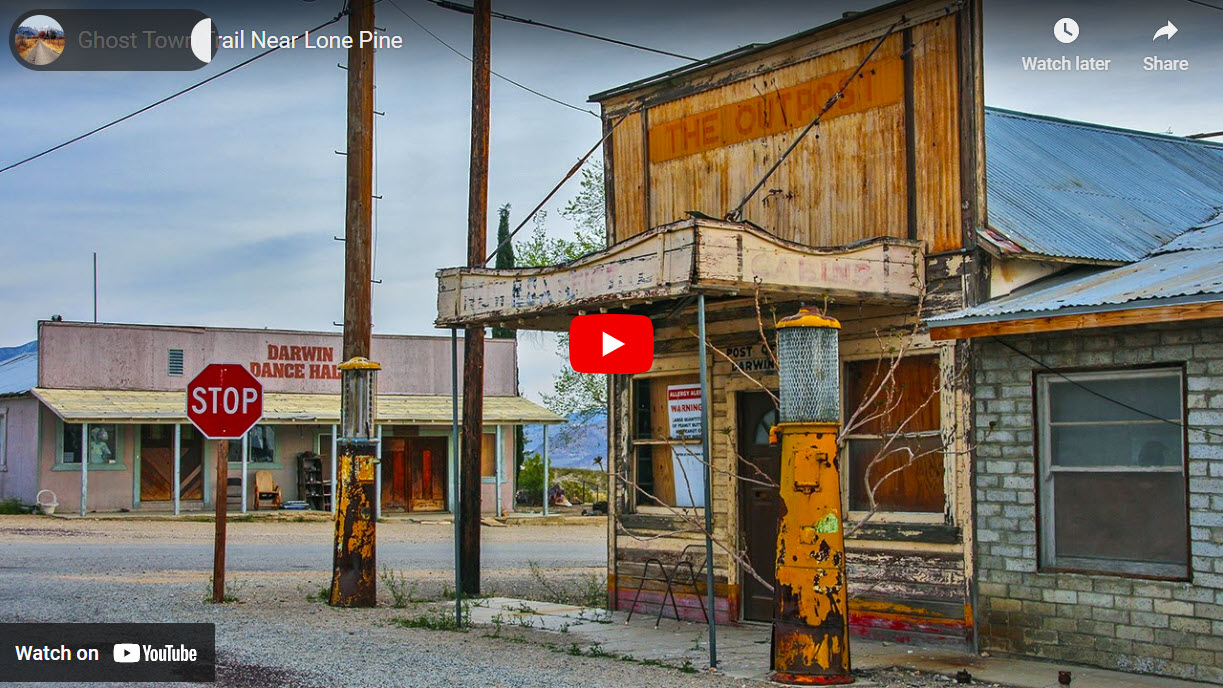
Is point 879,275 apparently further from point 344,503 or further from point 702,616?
point 344,503

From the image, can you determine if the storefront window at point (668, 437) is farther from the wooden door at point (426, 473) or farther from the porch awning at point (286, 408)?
the wooden door at point (426, 473)

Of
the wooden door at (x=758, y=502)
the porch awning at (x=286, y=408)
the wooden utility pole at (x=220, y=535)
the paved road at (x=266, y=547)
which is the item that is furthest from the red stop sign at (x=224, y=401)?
the porch awning at (x=286, y=408)

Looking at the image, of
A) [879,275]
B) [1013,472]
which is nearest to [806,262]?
[879,275]

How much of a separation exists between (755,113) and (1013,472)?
434 cm

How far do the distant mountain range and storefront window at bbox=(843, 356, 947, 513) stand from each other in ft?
75.1

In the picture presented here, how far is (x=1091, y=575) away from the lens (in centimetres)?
951

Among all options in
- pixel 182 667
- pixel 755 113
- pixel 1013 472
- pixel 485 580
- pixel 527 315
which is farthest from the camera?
pixel 485 580

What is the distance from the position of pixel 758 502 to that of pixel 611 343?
2032 millimetres

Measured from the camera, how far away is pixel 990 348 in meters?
10.3

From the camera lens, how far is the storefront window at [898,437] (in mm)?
10812

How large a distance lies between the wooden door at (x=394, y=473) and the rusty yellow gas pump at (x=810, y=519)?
2677 cm

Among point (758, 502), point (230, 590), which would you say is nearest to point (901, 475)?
point (758, 502)

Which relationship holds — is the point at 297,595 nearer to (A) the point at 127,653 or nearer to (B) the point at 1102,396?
(A) the point at 127,653

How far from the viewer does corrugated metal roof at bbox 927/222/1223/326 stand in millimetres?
8805
